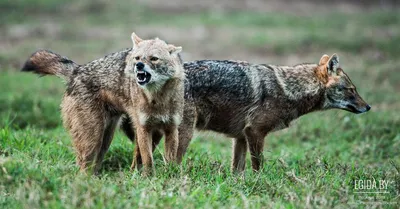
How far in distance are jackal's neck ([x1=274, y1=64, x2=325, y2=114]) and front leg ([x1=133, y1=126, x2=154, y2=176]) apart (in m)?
2.08

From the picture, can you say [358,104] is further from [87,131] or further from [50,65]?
[50,65]

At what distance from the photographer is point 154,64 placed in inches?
275

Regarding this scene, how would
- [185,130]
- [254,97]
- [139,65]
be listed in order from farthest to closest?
[254,97]
[185,130]
[139,65]

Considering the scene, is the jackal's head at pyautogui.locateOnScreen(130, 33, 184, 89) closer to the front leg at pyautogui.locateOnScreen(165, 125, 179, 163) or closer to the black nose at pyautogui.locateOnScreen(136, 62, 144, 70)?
the black nose at pyautogui.locateOnScreen(136, 62, 144, 70)

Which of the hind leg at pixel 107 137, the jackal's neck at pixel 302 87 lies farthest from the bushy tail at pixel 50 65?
the jackal's neck at pixel 302 87

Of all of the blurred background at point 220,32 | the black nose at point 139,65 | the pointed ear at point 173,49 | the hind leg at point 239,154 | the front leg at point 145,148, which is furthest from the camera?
the blurred background at point 220,32

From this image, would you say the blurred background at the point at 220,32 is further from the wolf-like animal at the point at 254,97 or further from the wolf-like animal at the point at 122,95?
the wolf-like animal at the point at 122,95

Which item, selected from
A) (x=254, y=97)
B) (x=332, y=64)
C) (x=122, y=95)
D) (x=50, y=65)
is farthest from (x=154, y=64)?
(x=332, y=64)

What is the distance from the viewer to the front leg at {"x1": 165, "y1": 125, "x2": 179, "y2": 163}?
714cm

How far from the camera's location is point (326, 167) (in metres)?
7.09

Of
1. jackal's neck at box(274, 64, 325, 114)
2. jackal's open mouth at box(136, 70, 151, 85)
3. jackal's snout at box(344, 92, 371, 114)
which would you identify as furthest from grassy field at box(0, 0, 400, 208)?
jackal's open mouth at box(136, 70, 151, 85)

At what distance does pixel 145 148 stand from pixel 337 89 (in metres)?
2.87

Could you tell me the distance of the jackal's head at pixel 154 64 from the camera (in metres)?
6.85

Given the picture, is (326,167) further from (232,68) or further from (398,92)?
(398,92)
